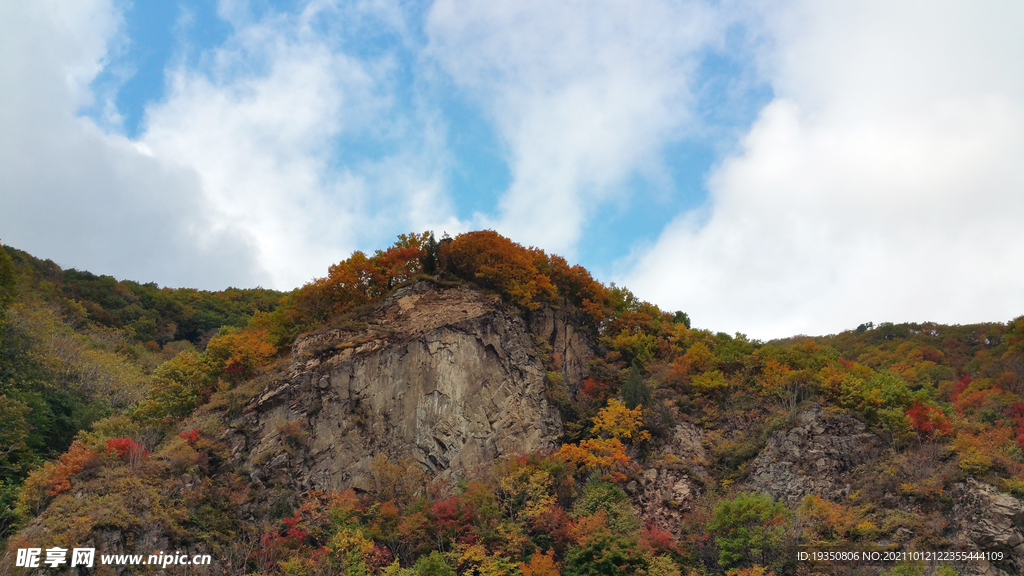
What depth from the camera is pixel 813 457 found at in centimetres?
3481

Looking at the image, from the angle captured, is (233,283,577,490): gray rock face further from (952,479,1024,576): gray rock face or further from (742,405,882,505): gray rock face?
(952,479,1024,576): gray rock face

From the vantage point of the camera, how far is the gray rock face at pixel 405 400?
33938 millimetres

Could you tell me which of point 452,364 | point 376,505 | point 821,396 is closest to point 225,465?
point 376,505

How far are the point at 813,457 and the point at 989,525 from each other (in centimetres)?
823

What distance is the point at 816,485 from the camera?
111 ft

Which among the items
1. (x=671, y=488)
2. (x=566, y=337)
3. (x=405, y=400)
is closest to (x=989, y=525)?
(x=671, y=488)

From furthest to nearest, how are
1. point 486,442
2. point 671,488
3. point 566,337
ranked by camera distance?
1. point 566,337
2. point 486,442
3. point 671,488

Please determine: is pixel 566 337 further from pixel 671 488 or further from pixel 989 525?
pixel 989 525

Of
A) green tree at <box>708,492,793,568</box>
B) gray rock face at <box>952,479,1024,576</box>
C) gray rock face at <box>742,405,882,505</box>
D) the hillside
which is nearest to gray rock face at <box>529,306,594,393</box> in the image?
the hillside

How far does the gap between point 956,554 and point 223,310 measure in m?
78.7

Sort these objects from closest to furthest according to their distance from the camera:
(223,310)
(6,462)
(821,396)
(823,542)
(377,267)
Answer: (823,542), (6,462), (821,396), (377,267), (223,310)

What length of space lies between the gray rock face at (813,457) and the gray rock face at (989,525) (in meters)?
4.99

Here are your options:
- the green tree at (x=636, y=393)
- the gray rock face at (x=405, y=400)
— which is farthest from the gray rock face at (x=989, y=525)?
the gray rock face at (x=405, y=400)

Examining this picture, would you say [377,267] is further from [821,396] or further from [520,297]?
[821,396]
